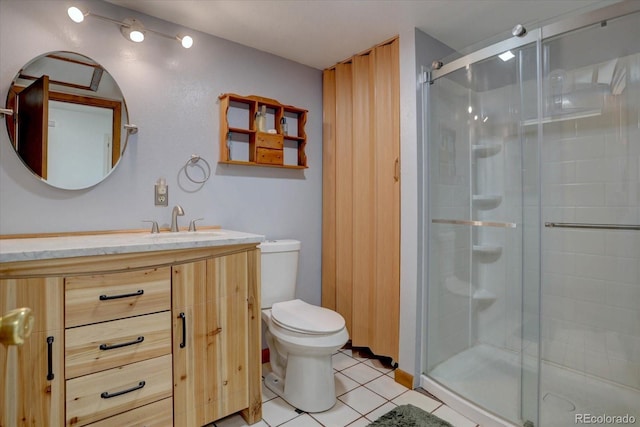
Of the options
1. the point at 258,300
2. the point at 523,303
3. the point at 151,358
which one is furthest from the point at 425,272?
the point at 151,358

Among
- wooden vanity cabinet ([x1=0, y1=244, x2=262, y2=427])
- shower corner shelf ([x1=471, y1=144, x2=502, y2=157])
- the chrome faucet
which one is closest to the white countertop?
wooden vanity cabinet ([x1=0, y1=244, x2=262, y2=427])

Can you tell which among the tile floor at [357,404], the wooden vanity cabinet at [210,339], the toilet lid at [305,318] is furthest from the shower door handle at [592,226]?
the wooden vanity cabinet at [210,339]

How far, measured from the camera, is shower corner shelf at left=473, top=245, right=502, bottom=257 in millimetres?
1894

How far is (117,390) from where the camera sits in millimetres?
1316

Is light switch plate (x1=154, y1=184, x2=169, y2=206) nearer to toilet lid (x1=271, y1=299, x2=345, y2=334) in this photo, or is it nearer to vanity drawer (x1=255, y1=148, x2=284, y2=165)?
vanity drawer (x1=255, y1=148, x2=284, y2=165)

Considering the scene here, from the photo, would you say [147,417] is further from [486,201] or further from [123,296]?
[486,201]

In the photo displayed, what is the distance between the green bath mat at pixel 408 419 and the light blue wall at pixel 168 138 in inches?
42.3

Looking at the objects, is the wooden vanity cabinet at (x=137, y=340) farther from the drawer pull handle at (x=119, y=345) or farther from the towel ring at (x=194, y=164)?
the towel ring at (x=194, y=164)

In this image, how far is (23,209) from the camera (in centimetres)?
155

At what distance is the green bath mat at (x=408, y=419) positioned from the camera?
164 centimetres

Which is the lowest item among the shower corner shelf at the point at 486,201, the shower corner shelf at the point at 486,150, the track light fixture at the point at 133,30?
the shower corner shelf at the point at 486,201

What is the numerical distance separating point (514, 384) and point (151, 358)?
1.78m

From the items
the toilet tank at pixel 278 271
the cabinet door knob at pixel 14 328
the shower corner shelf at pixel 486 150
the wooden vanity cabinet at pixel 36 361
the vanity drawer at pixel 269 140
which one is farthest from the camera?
the vanity drawer at pixel 269 140

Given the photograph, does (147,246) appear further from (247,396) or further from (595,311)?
(595,311)
